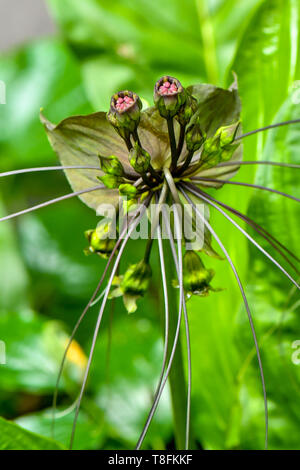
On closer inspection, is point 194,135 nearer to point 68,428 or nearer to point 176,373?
point 176,373

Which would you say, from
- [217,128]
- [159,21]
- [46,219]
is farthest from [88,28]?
[217,128]

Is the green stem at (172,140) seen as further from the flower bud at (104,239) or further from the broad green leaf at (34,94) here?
the broad green leaf at (34,94)

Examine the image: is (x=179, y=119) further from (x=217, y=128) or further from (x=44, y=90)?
(x=44, y=90)

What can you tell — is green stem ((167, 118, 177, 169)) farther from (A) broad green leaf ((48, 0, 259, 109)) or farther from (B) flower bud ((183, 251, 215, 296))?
(A) broad green leaf ((48, 0, 259, 109))

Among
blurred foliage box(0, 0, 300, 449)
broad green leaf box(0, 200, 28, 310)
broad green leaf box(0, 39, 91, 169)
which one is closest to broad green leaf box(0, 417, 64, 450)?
blurred foliage box(0, 0, 300, 449)

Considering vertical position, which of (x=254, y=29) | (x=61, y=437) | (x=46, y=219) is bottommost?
(x=61, y=437)
